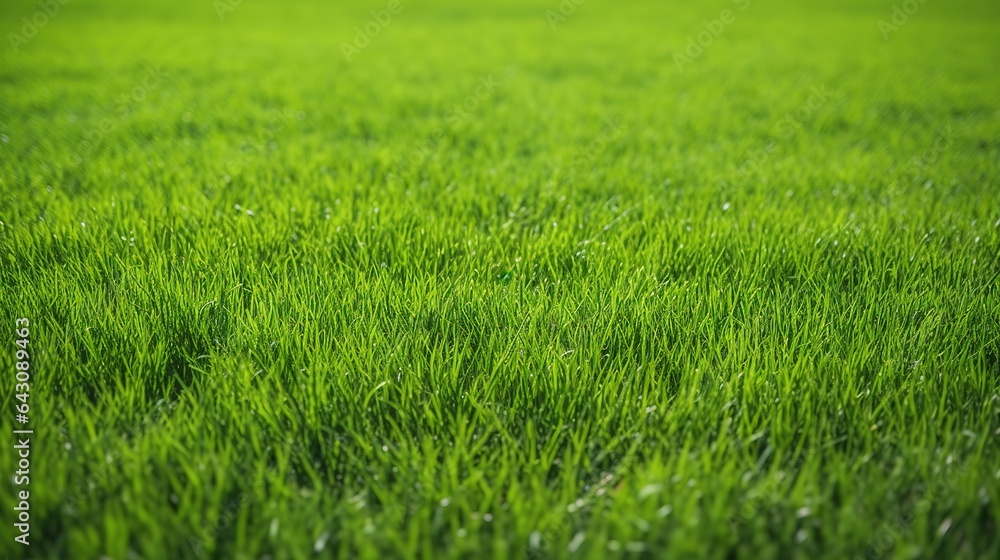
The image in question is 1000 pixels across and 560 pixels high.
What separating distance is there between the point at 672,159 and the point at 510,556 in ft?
11.1

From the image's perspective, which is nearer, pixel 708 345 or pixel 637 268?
pixel 708 345

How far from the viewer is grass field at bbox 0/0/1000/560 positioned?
1.22m

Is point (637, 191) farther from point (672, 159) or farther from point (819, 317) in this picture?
point (819, 317)

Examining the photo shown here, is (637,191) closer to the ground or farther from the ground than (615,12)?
closer to the ground

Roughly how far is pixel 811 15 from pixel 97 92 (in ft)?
54.9

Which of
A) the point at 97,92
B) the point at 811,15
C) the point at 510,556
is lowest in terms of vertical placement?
the point at 510,556

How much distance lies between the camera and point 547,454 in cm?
140

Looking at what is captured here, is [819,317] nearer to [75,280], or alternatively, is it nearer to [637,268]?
[637,268]

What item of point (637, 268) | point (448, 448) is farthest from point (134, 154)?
point (448, 448)

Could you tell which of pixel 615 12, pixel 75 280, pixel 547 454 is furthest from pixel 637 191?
pixel 615 12

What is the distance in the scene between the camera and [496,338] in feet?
6.08

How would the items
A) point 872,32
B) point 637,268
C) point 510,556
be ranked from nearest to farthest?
point 510,556 < point 637,268 < point 872,32

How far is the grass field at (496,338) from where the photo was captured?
1.22 metres

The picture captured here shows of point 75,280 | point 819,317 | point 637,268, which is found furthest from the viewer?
point 637,268
